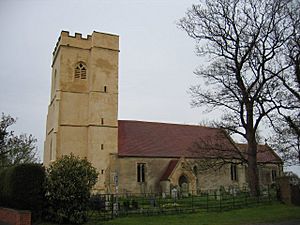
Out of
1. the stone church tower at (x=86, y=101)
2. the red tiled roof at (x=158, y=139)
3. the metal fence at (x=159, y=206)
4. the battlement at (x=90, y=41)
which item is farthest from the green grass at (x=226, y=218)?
the battlement at (x=90, y=41)

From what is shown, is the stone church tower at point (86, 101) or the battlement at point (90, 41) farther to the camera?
the battlement at point (90, 41)

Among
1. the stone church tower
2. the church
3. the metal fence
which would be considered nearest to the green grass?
the metal fence

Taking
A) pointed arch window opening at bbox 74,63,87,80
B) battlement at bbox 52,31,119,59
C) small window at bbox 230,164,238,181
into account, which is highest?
battlement at bbox 52,31,119,59

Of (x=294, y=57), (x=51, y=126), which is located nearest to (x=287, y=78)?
(x=294, y=57)

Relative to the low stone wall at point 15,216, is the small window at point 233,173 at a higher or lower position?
higher

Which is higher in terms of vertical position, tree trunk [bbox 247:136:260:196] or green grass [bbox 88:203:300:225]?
tree trunk [bbox 247:136:260:196]

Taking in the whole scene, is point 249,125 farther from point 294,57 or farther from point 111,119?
point 111,119

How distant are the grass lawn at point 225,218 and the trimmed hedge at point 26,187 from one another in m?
2.98

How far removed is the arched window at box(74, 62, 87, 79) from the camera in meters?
37.9

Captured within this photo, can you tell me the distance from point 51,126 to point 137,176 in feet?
34.3

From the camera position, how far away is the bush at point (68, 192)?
712 inches

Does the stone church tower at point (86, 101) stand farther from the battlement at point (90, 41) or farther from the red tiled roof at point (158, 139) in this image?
the red tiled roof at point (158, 139)

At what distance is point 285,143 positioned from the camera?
861 inches

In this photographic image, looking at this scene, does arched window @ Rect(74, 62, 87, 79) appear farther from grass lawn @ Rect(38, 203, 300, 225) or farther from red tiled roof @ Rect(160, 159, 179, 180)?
grass lawn @ Rect(38, 203, 300, 225)
